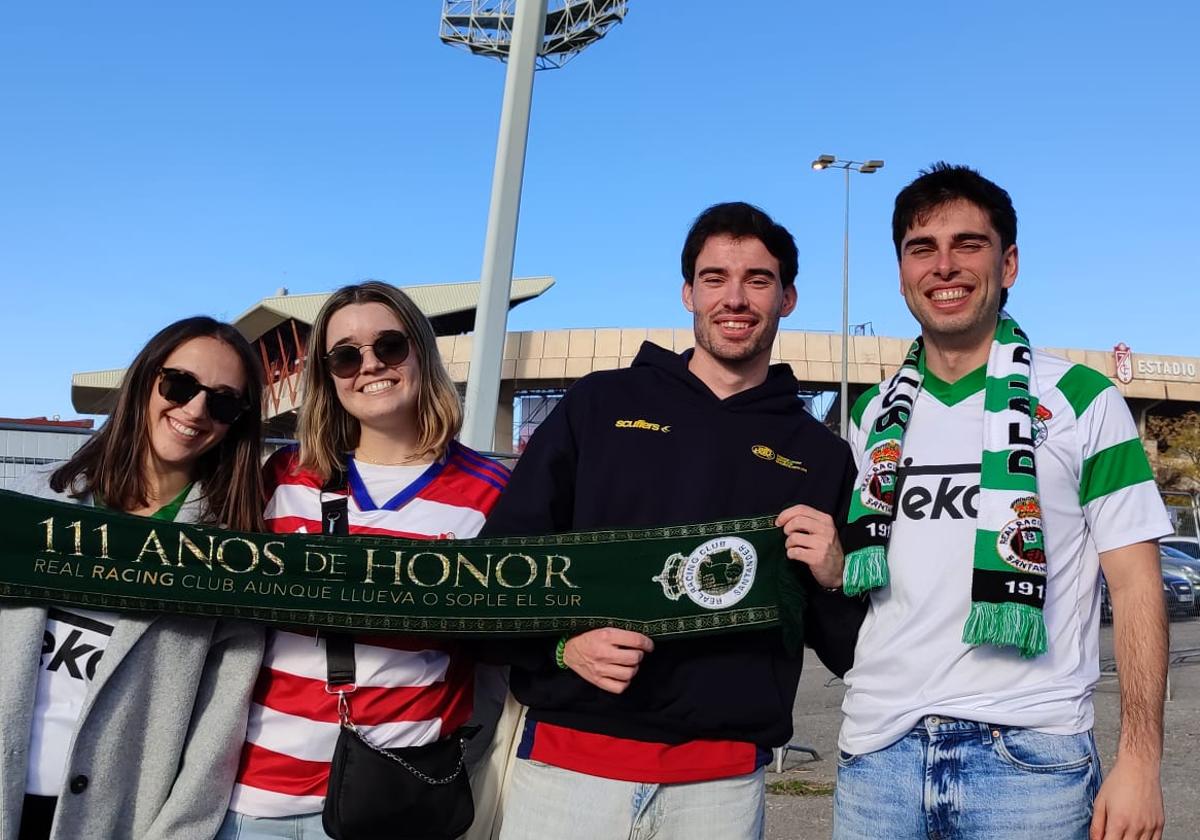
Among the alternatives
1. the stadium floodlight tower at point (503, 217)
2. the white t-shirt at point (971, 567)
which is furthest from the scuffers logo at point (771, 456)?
the stadium floodlight tower at point (503, 217)

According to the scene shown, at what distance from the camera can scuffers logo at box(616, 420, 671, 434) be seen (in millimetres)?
3496

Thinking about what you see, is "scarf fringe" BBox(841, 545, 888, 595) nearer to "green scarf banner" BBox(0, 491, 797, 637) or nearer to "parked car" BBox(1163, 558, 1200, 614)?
"green scarf banner" BBox(0, 491, 797, 637)

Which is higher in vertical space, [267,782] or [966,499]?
[966,499]

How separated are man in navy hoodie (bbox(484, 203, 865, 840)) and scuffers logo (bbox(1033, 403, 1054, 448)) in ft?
2.06

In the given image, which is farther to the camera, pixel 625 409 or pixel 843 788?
pixel 625 409

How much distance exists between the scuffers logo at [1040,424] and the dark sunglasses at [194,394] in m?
2.30

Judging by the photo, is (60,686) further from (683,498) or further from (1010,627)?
(1010,627)

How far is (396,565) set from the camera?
3.36 m

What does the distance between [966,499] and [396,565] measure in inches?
65.6

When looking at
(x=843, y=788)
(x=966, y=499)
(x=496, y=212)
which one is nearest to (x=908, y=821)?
(x=843, y=788)

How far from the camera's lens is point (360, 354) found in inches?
138

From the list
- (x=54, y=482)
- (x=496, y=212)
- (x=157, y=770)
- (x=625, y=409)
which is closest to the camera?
(x=157, y=770)

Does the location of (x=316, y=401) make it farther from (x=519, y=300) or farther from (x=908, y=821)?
(x=519, y=300)

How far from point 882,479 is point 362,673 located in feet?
5.25
